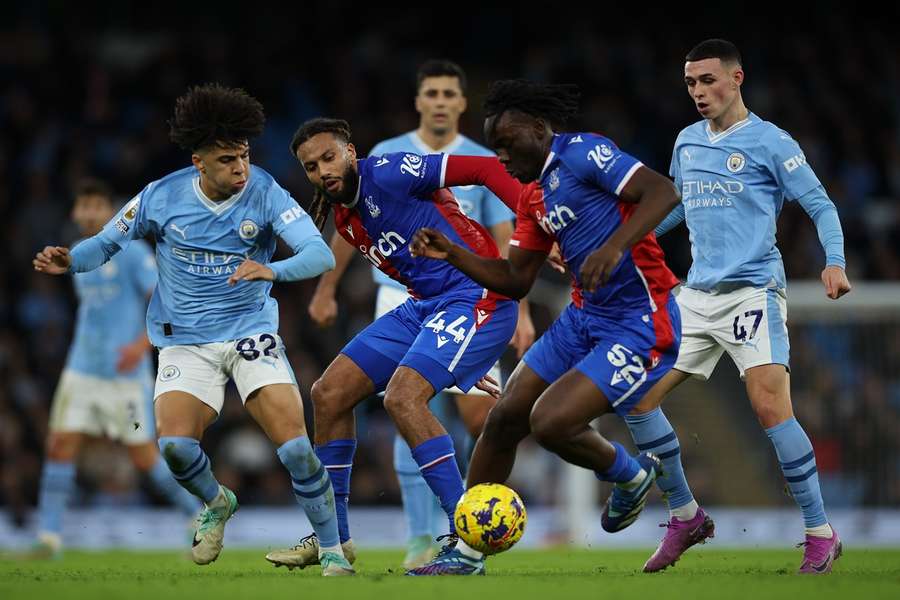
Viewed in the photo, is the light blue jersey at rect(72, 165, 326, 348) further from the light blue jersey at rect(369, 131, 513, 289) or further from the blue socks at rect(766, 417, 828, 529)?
the blue socks at rect(766, 417, 828, 529)

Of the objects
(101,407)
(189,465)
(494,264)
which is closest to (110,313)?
(101,407)

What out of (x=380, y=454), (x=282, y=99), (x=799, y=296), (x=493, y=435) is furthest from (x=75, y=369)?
(x=282, y=99)

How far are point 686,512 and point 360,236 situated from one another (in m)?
2.26

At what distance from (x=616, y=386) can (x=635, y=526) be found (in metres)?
7.02

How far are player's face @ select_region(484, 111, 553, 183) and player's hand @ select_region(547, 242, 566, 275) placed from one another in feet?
1.76

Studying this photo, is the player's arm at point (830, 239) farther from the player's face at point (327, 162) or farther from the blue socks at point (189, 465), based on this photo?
the blue socks at point (189, 465)

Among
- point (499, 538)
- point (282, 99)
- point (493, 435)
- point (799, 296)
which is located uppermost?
point (282, 99)

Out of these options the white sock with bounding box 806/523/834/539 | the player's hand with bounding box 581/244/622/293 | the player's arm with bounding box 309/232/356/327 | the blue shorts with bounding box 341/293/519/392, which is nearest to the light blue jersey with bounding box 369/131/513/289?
the player's arm with bounding box 309/232/356/327

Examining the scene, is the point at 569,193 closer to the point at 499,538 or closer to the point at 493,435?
the point at 493,435

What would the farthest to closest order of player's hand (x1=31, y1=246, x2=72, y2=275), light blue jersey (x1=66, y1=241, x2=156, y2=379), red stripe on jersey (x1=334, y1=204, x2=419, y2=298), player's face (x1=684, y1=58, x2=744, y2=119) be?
light blue jersey (x1=66, y1=241, x2=156, y2=379) → player's face (x1=684, y1=58, x2=744, y2=119) → red stripe on jersey (x1=334, y1=204, x2=419, y2=298) → player's hand (x1=31, y1=246, x2=72, y2=275)

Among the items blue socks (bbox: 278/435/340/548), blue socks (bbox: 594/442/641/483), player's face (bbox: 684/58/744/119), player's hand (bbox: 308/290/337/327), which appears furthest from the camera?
player's hand (bbox: 308/290/337/327)

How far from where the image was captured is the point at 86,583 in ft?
21.1

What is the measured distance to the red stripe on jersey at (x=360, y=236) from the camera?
7.28 m

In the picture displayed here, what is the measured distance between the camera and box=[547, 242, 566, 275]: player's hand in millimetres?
6977
